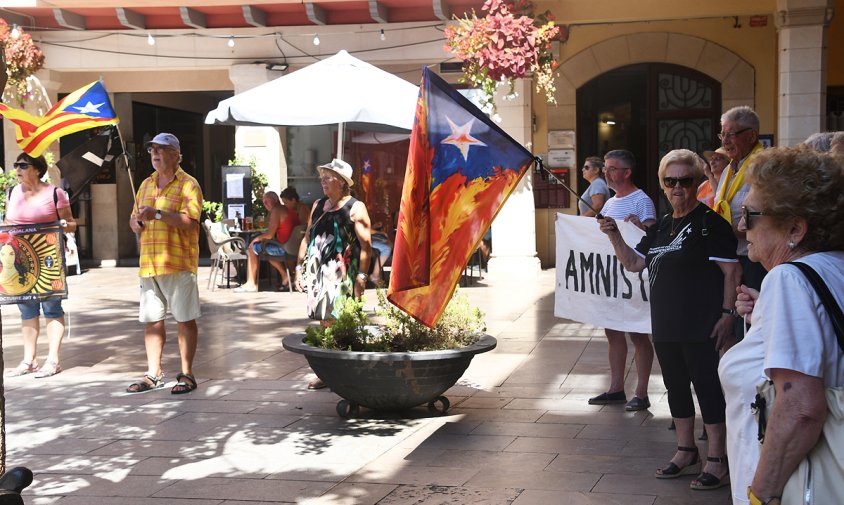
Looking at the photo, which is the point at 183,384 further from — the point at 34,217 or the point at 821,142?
the point at 821,142

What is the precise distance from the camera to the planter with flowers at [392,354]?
6.68 m

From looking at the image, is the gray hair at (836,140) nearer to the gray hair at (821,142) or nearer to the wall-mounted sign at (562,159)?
the gray hair at (821,142)

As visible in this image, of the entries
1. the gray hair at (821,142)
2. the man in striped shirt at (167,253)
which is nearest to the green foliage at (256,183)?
the man in striped shirt at (167,253)

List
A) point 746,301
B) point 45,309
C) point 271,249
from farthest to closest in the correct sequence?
point 271,249 < point 45,309 < point 746,301

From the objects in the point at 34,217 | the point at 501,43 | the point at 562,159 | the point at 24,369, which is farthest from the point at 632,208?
the point at 562,159

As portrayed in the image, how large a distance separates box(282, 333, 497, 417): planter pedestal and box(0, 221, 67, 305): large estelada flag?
2928 millimetres

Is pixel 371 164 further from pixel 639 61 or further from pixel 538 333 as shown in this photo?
pixel 538 333

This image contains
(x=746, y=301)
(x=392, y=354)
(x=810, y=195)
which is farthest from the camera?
(x=392, y=354)

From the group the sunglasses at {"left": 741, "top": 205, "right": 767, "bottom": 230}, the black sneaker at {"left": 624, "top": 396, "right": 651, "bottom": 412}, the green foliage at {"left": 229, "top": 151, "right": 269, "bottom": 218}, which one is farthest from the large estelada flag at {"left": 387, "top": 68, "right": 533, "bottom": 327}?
the green foliage at {"left": 229, "top": 151, "right": 269, "bottom": 218}

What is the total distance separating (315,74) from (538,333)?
A: 3468 mm

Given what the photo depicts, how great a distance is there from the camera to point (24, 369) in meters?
8.95

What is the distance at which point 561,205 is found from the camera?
17.2m

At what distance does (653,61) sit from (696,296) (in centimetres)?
1199

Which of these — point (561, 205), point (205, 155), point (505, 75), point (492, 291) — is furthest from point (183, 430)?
point (205, 155)
